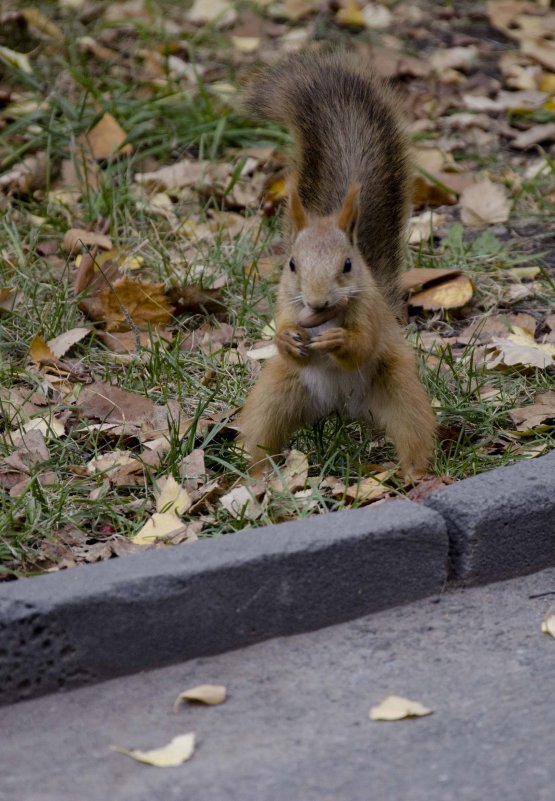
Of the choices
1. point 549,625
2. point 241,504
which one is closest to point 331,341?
point 241,504

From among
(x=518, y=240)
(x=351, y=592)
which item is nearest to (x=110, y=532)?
(x=351, y=592)

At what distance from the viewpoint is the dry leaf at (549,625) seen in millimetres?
2836

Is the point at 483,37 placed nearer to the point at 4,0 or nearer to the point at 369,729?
the point at 4,0

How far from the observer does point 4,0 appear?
23.2 feet

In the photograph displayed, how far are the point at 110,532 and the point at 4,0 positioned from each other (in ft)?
15.7

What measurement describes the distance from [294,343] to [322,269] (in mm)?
231

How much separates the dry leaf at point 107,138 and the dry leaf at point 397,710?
3.45m

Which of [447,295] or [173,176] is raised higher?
[173,176]

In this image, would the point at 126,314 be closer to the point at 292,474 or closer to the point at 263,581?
the point at 292,474

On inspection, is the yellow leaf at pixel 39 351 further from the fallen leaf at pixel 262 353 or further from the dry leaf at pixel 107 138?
the dry leaf at pixel 107 138

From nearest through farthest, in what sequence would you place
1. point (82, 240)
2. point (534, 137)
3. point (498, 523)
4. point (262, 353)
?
point (498, 523)
point (262, 353)
point (82, 240)
point (534, 137)

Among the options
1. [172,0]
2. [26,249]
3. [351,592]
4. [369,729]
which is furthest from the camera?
[172,0]

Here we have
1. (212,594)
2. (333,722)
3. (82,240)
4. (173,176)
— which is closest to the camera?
(333,722)

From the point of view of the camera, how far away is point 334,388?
346 centimetres
